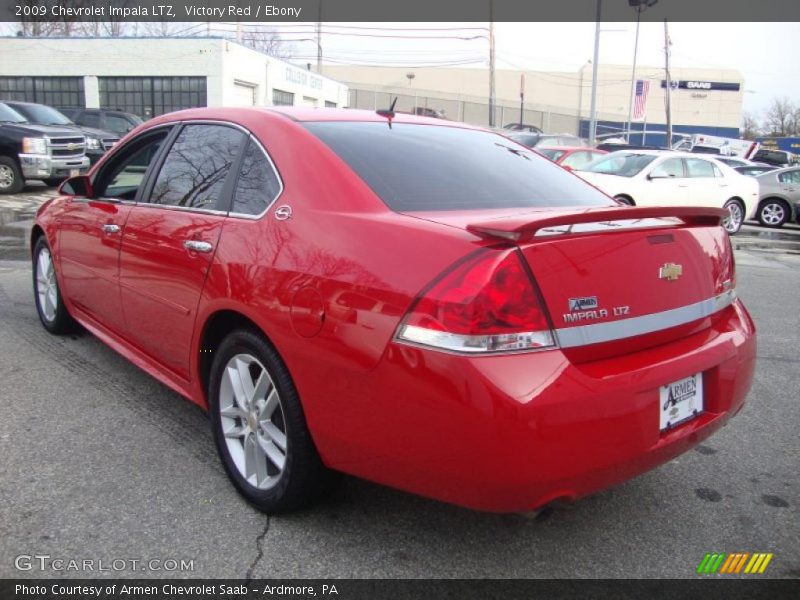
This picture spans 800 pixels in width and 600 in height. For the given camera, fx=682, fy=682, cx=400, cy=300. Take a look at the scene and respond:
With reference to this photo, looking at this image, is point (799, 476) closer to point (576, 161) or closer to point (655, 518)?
point (655, 518)

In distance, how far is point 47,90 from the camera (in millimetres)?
33500

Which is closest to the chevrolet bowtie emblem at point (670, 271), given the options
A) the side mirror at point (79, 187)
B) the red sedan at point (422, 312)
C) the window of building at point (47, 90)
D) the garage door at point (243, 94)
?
the red sedan at point (422, 312)

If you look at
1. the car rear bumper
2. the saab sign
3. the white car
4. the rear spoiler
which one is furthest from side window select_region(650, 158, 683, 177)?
the saab sign

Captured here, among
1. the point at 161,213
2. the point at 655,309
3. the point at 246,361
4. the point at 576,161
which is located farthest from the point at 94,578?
the point at 576,161

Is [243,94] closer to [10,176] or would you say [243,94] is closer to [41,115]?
[41,115]

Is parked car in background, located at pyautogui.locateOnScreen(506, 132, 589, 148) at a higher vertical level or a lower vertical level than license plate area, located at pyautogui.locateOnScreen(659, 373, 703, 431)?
higher

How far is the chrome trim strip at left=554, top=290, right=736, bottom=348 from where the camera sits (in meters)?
2.13

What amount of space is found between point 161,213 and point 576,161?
45.5 ft

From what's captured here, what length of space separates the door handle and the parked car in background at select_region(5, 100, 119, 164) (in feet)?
46.4

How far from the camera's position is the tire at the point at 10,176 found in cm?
1392

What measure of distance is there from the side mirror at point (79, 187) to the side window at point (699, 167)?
41.0 feet

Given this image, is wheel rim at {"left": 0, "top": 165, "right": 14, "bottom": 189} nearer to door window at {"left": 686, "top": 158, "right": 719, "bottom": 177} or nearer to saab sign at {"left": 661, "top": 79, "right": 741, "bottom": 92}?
door window at {"left": 686, "top": 158, "right": 719, "bottom": 177}

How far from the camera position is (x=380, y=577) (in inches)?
93.4

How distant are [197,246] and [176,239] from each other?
219mm
